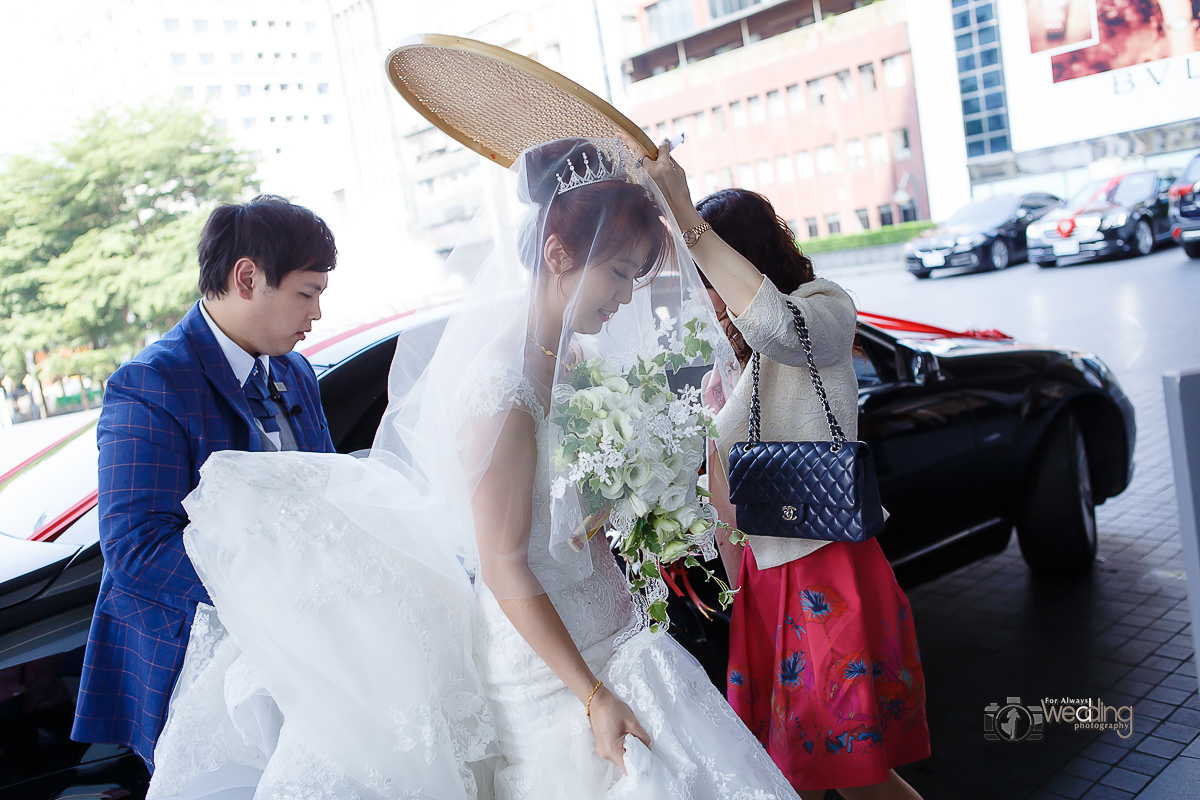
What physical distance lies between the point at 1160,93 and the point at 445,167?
1333 centimetres

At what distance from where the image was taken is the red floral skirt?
1.82 meters

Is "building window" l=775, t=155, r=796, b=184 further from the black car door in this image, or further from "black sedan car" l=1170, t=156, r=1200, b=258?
the black car door

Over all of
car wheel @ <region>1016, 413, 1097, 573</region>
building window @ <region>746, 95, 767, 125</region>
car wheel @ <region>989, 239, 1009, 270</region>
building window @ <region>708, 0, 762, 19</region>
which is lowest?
car wheel @ <region>1016, 413, 1097, 573</region>

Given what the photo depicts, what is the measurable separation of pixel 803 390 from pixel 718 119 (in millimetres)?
12480

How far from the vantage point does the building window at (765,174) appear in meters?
13.3

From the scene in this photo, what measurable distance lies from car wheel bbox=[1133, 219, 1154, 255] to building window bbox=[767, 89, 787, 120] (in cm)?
597

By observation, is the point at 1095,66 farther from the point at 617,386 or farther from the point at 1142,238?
the point at 617,386

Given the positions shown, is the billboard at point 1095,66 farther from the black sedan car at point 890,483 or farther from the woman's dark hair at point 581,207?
the woman's dark hair at point 581,207

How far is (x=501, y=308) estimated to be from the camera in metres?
1.56

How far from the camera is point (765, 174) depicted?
13438mm

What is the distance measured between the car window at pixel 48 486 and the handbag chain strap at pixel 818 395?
5.62ft

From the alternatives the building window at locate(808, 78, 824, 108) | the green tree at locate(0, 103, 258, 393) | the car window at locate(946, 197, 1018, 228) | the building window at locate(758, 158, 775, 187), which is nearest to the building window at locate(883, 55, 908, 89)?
the building window at locate(808, 78, 824, 108)

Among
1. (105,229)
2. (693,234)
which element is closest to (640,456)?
(693,234)

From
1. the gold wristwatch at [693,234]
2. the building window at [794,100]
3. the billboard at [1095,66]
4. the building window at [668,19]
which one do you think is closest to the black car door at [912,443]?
the gold wristwatch at [693,234]
